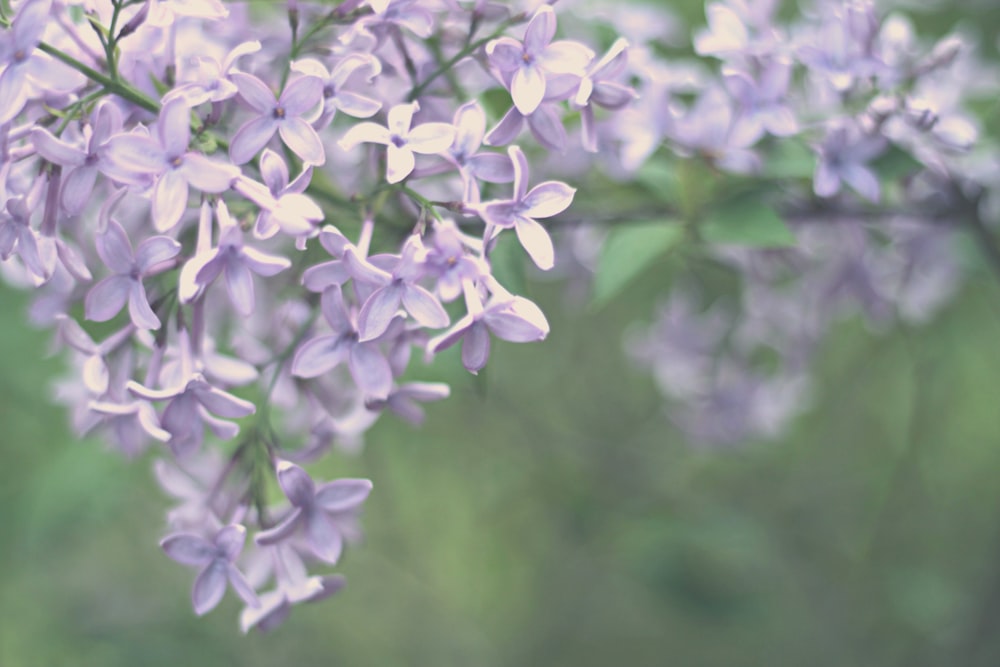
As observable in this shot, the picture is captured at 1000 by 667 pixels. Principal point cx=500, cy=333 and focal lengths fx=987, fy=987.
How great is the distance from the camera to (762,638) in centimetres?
246

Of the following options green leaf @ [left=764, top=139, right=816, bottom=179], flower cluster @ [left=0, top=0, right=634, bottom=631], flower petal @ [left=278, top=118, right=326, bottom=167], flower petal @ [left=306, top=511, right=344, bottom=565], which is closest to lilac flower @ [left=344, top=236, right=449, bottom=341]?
flower cluster @ [left=0, top=0, right=634, bottom=631]

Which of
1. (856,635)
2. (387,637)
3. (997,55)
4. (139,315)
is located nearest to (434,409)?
(387,637)

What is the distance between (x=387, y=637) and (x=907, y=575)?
143 cm

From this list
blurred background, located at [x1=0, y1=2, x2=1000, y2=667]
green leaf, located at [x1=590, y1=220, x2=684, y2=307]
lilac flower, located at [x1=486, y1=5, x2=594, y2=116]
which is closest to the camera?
lilac flower, located at [x1=486, y1=5, x2=594, y2=116]

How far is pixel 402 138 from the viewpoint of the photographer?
3.07 feet

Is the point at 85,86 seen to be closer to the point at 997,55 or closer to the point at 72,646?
the point at 72,646

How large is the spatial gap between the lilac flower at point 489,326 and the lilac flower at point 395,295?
0.08ft

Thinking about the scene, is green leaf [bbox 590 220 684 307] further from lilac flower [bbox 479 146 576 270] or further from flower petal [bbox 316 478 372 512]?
flower petal [bbox 316 478 372 512]

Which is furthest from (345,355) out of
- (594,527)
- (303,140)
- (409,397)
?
(594,527)

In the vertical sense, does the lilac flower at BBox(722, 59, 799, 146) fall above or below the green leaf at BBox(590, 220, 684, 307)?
above

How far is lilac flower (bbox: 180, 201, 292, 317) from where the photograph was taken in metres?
0.87

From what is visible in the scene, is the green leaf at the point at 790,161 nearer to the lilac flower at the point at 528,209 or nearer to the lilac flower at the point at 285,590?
the lilac flower at the point at 528,209

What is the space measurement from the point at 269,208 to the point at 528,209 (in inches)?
9.4

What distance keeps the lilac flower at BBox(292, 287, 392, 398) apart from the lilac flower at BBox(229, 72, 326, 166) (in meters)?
0.15
